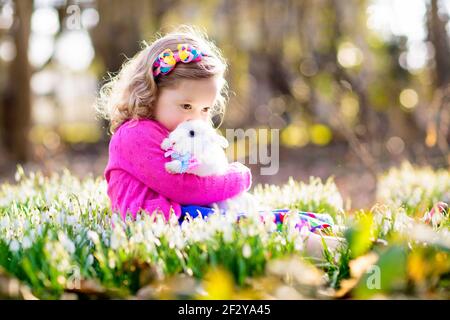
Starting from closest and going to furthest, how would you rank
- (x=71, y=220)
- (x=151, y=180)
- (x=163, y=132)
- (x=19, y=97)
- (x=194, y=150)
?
(x=71, y=220), (x=194, y=150), (x=151, y=180), (x=163, y=132), (x=19, y=97)

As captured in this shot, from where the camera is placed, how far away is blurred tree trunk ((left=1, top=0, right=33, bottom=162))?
1087 centimetres

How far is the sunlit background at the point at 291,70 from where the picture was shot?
1018 centimetres

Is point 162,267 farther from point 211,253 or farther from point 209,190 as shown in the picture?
point 209,190

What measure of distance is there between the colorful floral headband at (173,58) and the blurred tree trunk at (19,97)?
8082 mm

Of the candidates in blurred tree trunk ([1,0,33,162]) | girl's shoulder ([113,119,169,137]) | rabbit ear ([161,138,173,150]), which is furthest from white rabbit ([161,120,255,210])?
blurred tree trunk ([1,0,33,162])

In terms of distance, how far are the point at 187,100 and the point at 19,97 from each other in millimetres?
8806

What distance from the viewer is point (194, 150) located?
3.12 metres

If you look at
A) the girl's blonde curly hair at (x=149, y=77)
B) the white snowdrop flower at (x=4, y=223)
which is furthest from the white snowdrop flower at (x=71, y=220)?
the girl's blonde curly hair at (x=149, y=77)

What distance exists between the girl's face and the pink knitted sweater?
0.29ft

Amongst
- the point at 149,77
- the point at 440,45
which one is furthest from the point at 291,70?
the point at 149,77

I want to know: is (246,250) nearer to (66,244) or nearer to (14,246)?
(66,244)

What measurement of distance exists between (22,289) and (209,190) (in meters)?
1.33

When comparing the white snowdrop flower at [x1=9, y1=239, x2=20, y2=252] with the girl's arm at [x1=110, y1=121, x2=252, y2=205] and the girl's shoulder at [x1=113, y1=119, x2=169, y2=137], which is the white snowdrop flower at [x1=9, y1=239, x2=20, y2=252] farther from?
the girl's shoulder at [x1=113, y1=119, x2=169, y2=137]
